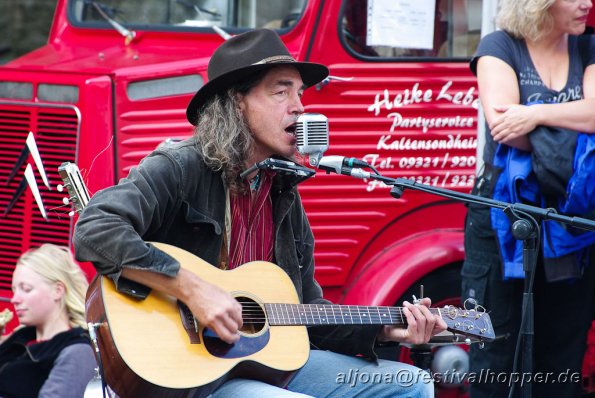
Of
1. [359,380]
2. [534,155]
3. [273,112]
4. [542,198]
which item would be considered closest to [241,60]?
[273,112]

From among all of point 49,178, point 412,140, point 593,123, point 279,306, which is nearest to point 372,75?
point 412,140

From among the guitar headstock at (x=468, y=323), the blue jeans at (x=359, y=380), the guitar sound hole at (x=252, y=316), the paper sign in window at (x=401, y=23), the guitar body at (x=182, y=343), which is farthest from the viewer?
the paper sign in window at (x=401, y=23)

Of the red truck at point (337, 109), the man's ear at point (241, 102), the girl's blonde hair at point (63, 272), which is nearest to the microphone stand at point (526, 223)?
the man's ear at point (241, 102)

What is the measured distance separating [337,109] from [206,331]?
6.42 ft

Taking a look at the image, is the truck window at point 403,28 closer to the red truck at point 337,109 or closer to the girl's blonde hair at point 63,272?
the red truck at point 337,109

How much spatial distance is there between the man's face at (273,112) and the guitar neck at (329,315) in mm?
521

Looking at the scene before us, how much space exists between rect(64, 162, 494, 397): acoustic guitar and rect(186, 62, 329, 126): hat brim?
485mm

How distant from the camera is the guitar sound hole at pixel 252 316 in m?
3.34

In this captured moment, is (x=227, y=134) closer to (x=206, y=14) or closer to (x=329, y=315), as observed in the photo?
(x=329, y=315)

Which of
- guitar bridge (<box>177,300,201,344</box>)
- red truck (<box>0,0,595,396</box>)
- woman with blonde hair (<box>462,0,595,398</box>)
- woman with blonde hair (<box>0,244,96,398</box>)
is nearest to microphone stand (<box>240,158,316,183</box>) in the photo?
guitar bridge (<box>177,300,201,344</box>)

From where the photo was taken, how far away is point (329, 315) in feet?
11.3

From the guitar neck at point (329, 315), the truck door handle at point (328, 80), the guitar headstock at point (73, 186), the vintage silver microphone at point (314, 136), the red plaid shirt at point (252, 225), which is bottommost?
the guitar neck at point (329, 315)

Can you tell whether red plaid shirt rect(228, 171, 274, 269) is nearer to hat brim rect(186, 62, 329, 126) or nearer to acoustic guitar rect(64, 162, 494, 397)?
acoustic guitar rect(64, 162, 494, 397)

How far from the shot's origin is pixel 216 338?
321cm
